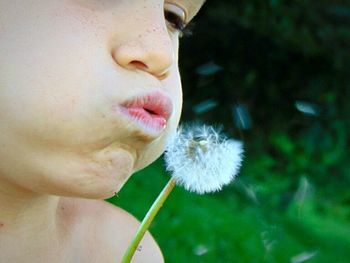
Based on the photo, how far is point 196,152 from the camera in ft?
4.05

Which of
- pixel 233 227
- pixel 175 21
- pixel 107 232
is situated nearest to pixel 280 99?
pixel 233 227

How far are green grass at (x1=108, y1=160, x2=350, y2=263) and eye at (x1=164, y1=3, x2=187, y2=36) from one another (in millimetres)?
1082

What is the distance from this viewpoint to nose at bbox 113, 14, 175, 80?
40.9 inches

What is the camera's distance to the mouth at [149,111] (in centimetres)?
104

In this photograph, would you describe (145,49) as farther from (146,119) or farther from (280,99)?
(280,99)

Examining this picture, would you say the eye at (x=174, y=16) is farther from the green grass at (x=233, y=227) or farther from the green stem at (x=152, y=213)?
the green grass at (x=233, y=227)

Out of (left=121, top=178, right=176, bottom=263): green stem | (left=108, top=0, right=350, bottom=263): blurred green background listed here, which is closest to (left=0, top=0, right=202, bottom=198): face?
(left=121, top=178, right=176, bottom=263): green stem

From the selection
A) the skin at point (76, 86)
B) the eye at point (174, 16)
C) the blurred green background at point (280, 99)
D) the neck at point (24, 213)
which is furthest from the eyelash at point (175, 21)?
the blurred green background at point (280, 99)

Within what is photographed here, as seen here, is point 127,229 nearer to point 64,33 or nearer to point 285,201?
point 64,33

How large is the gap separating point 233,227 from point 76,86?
62.2 inches

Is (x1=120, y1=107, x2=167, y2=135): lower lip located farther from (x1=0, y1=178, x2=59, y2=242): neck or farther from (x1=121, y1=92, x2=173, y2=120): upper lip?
(x1=0, y1=178, x2=59, y2=242): neck

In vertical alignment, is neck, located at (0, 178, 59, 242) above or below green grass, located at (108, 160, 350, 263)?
above

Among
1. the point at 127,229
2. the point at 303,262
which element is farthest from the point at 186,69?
the point at 127,229

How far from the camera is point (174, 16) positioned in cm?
124
